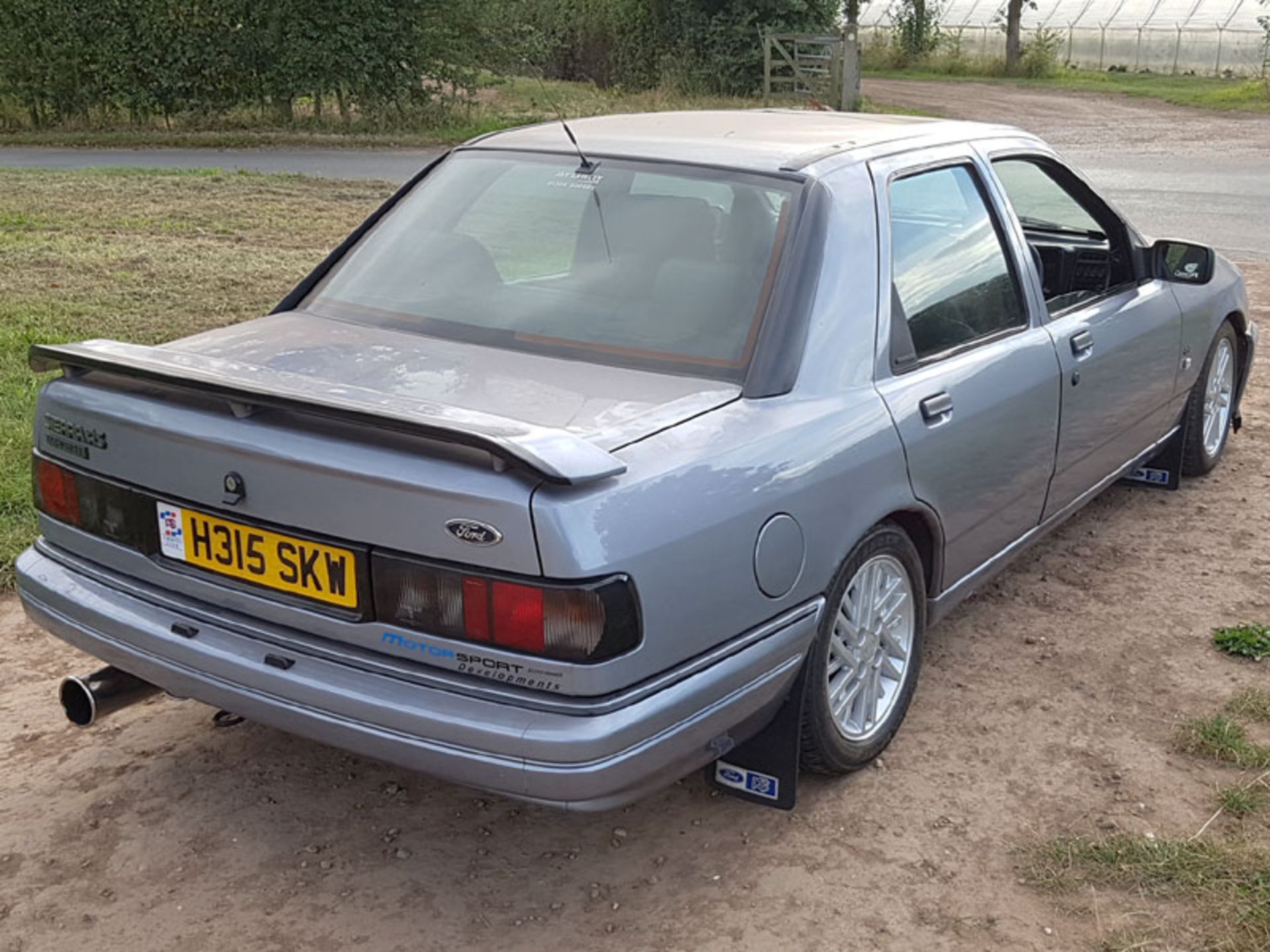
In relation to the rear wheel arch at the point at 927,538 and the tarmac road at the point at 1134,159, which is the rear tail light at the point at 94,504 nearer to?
the rear wheel arch at the point at 927,538

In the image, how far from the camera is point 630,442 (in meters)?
2.88

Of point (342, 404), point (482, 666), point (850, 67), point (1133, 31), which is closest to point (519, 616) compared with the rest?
point (482, 666)

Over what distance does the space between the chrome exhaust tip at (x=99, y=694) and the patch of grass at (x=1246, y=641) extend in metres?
3.29

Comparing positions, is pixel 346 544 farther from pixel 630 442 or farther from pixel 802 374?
pixel 802 374

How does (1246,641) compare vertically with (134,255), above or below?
below

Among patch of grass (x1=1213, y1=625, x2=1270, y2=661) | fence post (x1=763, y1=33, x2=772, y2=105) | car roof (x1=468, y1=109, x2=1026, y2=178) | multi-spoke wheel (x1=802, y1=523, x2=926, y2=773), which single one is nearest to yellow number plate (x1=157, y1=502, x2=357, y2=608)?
multi-spoke wheel (x1=802, y1=523, x2=926, y2=773)

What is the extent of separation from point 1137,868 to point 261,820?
2130 millimetres

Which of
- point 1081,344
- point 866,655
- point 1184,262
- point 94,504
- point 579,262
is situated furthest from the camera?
point 1184,262

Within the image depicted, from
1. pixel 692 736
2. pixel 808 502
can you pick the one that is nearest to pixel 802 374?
pixel 808 502

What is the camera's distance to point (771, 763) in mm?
3252

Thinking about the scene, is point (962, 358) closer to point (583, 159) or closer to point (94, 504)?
point (583, 159)

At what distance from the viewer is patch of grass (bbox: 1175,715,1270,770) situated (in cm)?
371

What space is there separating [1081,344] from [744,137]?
1392 millimetres

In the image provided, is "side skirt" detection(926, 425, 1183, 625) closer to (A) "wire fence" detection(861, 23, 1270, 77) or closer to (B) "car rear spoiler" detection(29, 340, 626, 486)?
(B) "car rear spoiler" detection(29, 340, 626, 486)
